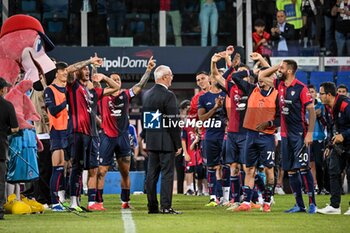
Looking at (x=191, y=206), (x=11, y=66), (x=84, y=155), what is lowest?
(x=191, y=206)

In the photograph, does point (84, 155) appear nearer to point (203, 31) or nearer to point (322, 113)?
point (322, 113)

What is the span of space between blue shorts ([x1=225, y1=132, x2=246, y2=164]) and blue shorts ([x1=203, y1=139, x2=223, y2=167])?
1.28m

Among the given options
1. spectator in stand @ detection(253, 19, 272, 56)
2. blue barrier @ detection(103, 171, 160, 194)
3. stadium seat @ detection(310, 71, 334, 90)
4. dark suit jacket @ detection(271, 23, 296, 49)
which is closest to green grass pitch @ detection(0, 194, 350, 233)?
blue barrier @ detection(103, 171, 160, 194)

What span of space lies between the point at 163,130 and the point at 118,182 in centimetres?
992

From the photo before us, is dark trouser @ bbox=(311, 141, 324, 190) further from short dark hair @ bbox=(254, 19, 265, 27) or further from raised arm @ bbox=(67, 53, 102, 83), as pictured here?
raised arm @ bbox=(67, 53, 102, 83)

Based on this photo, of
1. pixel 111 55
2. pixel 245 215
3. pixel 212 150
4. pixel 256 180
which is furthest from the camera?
pixel 111 55

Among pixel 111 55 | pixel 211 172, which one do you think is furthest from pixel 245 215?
pixel 111 55

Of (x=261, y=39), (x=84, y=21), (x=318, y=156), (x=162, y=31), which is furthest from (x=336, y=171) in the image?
(x=84, y=21)

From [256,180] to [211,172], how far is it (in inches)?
80.1

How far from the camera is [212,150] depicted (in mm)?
18906

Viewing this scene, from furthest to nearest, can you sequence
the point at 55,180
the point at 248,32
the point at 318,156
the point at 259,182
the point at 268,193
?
the point at 248,32 < the point at 318,156 < the point at 259,182 < the point at 268,193 < the point at 55,180

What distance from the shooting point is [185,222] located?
13.8 m

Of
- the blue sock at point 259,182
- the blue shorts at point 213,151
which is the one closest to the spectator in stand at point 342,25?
the blue shorts at point 213,151

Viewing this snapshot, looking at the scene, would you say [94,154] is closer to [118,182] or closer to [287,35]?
[118,182]
